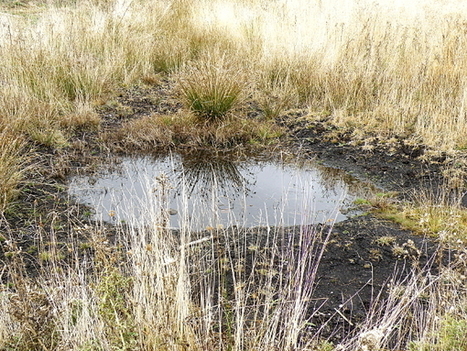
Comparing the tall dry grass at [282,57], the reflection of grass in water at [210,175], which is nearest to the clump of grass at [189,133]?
the reflection of grass in water at [210,175]

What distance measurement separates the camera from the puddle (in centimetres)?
415

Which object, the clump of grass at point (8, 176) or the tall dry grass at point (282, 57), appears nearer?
the clump of grass at point (8, 176)

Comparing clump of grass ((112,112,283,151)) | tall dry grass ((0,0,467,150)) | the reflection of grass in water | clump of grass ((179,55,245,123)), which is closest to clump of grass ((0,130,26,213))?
tall dry grass ((0,0,467,150))

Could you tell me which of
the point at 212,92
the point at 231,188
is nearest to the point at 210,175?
the point at 231,188

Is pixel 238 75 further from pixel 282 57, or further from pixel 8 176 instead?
pixel 8 176

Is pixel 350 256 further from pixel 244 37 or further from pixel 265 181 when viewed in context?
pixel 244 37

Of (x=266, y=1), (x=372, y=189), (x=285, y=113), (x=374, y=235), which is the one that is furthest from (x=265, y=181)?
(x=266, y=1)

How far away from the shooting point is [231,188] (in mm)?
4703

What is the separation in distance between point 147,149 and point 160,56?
Result: 3232 millimetres

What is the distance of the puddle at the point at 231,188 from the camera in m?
4.15

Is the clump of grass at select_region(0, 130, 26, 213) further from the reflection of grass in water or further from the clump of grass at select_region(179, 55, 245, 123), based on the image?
the clump of grass at select_region(179, 55, 245, 123)

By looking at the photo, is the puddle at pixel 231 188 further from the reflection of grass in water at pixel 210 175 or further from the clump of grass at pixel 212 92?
the clump of grass at pixel 212 92

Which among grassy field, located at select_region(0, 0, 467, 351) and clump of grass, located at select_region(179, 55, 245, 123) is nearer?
grassy field, located at select_region(0, 0, 467, 351)

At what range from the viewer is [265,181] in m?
4.91
